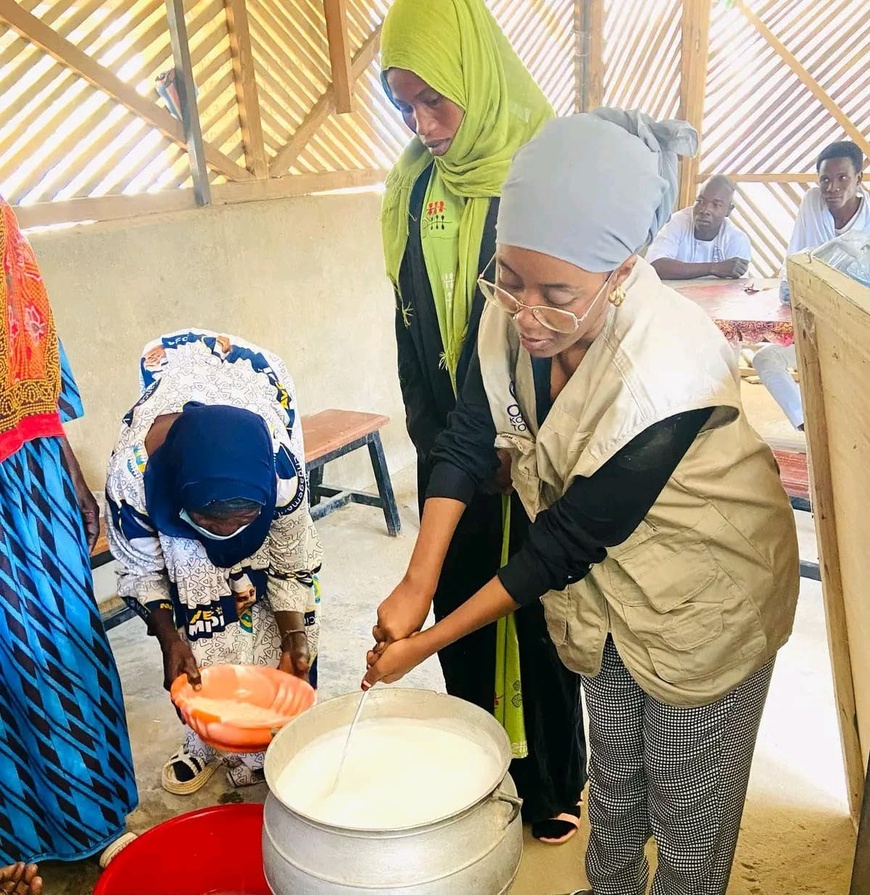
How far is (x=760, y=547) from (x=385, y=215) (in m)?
1.00

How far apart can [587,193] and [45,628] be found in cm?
133

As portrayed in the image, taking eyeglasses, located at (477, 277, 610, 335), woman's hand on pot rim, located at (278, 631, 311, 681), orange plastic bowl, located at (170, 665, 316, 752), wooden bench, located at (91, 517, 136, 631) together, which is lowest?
wooden bench, located at (91, 517, 136, 631)

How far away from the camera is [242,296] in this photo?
3414 mm

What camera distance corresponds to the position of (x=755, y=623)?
49.1 inches

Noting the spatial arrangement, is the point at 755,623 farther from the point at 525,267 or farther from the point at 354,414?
the point at 354,414

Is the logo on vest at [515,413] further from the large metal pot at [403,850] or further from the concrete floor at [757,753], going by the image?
the concrete floor at [757,753]

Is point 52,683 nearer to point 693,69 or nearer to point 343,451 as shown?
point 343,451

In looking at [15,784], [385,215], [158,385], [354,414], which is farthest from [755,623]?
[354,414]

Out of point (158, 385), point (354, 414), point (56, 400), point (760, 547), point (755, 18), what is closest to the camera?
point (760, 547)

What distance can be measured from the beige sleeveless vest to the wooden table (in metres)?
2.03

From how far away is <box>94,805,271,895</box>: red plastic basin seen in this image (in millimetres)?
1479

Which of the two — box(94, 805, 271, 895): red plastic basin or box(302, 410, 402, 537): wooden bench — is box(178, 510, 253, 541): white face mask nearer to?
box(94, 805, 271, 895): red plastic basin

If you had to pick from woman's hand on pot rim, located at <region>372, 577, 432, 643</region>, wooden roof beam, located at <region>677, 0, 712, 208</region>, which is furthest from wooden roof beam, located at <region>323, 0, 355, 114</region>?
wooden roof beam, located at <region>677, 0, 712, 208</region>

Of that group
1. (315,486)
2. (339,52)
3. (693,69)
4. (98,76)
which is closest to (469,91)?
(98,76)
